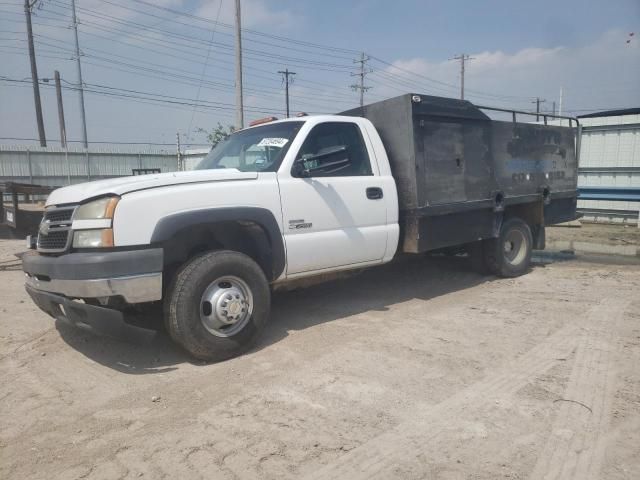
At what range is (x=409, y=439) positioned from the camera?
286 cm

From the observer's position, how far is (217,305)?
13.1 feet

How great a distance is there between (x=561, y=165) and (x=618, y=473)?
20.2 feet

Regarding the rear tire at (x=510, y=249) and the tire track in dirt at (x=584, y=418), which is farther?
the rear tire at (x=510, y=249)

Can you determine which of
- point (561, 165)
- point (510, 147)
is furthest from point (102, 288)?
point (561, 165)

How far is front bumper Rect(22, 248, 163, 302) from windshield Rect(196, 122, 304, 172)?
1457 mm

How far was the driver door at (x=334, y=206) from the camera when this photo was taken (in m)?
4.49

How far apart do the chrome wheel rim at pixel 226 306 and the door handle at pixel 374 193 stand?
1702 mm

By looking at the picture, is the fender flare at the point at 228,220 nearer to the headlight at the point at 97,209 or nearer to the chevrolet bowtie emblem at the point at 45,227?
the headlight at the point at 97,209

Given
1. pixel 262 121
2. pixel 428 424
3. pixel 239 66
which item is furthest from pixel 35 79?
pixel 428 424

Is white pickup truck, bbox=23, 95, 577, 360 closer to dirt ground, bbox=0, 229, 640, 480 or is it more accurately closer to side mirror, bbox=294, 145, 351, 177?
side mirror, bbox=294, 145, 351, 177

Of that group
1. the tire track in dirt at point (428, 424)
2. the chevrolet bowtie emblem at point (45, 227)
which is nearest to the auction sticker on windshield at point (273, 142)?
the chevrolet bowtie emblem at point (45, 227)

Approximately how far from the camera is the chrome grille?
3.77 meters

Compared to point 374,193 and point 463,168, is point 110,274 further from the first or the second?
point 463,168

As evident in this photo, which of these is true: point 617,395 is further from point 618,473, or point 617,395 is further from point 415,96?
point 415,96
